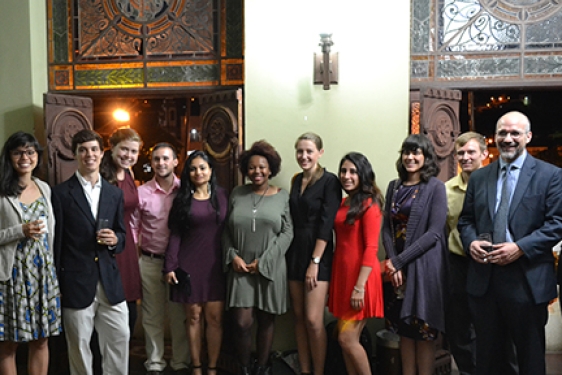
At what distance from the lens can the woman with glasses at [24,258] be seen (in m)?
2.98

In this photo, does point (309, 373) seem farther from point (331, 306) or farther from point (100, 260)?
point (100, 260)

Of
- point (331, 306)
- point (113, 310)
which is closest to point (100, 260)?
point (113, 310)

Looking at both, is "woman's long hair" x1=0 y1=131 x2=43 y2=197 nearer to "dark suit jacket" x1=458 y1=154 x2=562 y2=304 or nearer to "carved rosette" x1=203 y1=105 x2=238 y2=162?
"carved rosette" x1=203 y1=105 x2=238 y2=162

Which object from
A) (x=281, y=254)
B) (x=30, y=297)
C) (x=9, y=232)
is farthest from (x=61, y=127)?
(x=281, y=254)

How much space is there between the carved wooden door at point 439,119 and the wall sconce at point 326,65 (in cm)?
70

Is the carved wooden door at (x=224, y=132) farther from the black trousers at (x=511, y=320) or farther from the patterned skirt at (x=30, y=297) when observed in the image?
the black trousers at (x=511, y=320)

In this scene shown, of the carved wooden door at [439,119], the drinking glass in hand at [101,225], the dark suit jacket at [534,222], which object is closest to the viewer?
the dark suit jacket at [534,222]

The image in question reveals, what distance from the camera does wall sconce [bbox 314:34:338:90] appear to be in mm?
3869

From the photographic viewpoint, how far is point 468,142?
11.5ft

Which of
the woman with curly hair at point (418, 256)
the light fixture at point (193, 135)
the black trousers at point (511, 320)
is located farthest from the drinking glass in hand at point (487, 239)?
the light fixture at point (193, 135)

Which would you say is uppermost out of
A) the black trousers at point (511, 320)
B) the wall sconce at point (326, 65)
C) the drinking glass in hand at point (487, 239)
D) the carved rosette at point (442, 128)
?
the wall sconce at point (326, 65)

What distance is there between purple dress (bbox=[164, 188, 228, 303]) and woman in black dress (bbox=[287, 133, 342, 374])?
53 cm

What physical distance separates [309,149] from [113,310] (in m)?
1.65

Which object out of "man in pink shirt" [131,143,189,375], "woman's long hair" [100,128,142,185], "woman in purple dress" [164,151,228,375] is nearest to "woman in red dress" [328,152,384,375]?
"woman in purple dress" [164,151,228,375]
